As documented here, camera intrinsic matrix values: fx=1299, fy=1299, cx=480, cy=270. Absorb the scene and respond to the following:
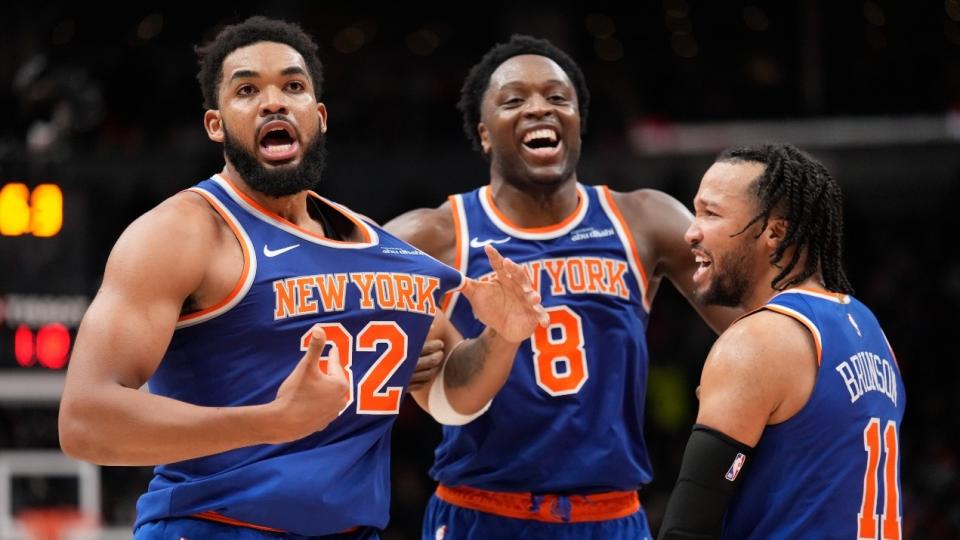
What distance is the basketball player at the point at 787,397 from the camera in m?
3.11

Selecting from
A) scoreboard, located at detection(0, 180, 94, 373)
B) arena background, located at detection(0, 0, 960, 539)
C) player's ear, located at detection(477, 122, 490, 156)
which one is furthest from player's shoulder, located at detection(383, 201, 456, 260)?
arena background, located at detection(0, 0, 960, 539)

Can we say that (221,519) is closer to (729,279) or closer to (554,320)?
(729,279)

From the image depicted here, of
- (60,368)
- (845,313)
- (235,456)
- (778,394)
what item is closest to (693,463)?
(778,394)

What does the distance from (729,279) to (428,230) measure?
1639 mm

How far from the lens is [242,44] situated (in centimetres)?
385

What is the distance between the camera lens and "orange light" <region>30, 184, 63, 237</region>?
342 inches

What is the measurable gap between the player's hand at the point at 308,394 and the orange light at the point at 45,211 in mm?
6090

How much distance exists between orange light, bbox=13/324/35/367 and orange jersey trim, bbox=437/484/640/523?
16.2 ft

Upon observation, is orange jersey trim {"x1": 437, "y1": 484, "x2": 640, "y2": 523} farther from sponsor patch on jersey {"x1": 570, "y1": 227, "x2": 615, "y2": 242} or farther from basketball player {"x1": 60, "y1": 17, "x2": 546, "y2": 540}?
sponsor patch on jersey {"x1": 570, "y1": 227, "x2": 615, "y2": 242}

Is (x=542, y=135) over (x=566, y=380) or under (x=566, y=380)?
over

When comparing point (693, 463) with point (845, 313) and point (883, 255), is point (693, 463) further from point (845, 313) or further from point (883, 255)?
point (883, 255)

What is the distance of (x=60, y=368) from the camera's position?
8812 millimetres

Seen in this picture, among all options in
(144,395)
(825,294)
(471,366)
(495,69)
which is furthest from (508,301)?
(495,69)

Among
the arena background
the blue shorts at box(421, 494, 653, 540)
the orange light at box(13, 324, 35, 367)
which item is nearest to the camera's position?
the blue shorts at box(421, 494, 653, 540)
